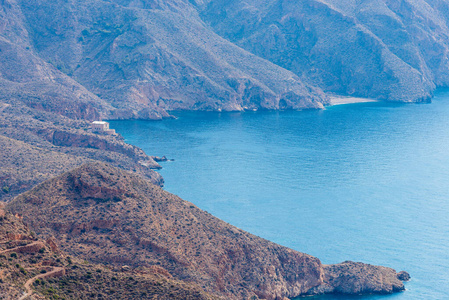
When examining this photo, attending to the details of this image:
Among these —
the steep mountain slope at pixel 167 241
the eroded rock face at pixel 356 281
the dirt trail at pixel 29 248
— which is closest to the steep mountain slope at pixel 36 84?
the steep mountain slope at pixel 167 241

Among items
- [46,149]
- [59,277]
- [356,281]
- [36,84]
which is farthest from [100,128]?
[59,277]

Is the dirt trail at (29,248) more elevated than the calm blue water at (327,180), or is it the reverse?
the dirt trail at (29,248)

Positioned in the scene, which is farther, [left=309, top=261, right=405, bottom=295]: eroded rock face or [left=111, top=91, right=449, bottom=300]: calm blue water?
[left=111, top=91, right=449, bottom=300]: calm blue water

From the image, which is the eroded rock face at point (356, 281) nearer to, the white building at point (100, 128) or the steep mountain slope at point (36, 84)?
the white building at point (100, 128)

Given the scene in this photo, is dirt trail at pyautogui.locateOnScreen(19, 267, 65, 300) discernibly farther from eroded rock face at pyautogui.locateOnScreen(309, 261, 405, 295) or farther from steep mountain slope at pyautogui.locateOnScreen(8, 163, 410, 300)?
eroded rock face at pyautogui.locateOnScreen(309, 261, 405, 295)

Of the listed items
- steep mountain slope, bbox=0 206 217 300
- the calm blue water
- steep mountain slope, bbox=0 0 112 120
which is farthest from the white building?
steep mountain slope, bbox=0 206 217 300
